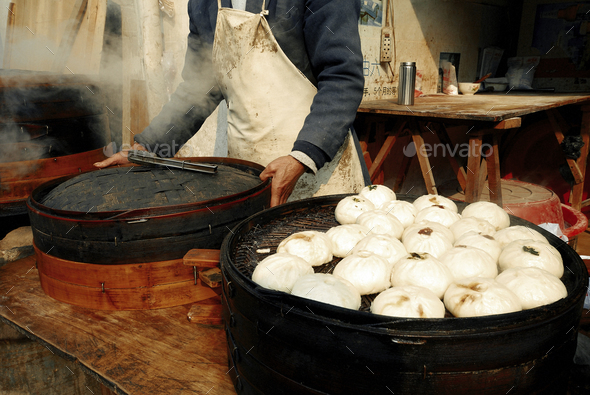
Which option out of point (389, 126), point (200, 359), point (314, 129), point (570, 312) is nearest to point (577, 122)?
point (389, 126)

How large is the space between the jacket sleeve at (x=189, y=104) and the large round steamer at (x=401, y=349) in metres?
1.97

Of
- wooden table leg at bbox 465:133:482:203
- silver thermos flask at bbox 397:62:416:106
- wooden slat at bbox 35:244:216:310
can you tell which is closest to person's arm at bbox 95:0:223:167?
wooden slat at bbox 35:244:216:310

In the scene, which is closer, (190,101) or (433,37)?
(190,101)

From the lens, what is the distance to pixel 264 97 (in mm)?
2496

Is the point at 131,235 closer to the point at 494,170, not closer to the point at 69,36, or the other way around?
the point at 494,170

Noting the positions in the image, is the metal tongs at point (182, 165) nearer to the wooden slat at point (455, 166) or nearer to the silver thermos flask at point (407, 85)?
the wooden slat at point (455, 166)

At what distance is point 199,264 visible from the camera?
61.5 inches

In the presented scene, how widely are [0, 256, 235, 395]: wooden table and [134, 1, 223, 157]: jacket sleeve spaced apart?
1.30 m

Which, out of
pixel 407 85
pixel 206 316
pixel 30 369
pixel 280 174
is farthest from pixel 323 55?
pixel 30 369

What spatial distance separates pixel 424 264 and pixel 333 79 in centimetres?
137

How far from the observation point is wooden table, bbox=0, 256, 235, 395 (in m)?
1.40

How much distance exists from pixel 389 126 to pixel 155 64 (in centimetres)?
295

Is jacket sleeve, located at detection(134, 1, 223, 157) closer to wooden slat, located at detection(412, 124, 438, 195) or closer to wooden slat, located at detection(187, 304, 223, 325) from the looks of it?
wooden slat, located at detection(187, 304, 223, 325)

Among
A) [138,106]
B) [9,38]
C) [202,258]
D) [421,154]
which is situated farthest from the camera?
[138,106]
